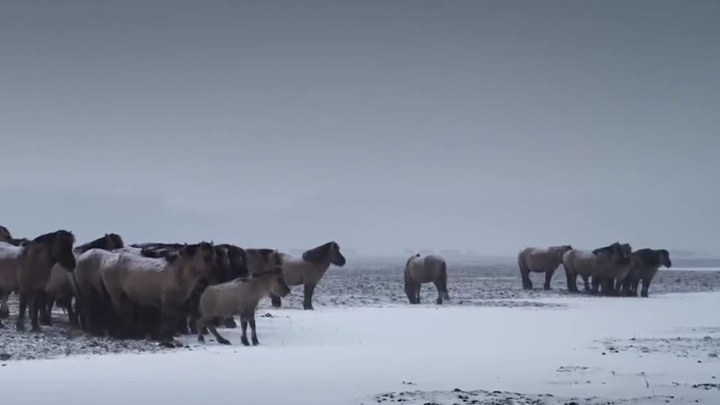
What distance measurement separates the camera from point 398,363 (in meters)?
14.6

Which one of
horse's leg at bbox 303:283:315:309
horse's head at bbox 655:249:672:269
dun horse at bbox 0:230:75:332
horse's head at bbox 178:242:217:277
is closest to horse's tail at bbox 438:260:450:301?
horse's leg at bbox 303:283:315:309

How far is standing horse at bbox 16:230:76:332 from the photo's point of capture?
1830cm

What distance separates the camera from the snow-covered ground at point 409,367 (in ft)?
37.2

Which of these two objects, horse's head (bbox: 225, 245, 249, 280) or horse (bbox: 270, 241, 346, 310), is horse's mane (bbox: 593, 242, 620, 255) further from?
horse's head (bbox: 225, 245, 249, 280)

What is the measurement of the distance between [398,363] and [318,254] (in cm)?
1553

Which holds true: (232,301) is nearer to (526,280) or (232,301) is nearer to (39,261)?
(39,261)

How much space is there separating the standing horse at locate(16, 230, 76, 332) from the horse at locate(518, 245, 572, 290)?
24.6 meters

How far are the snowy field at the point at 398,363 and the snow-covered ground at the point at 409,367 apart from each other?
2cm

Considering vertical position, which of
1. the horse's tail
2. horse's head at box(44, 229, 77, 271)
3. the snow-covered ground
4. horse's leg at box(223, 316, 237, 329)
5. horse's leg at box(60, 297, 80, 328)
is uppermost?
horse's head at box(44, 229, 77, 271)

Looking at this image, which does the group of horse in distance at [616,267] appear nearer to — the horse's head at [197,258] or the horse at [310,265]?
the horse at [310,265]

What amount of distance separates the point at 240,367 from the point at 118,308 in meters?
5.15

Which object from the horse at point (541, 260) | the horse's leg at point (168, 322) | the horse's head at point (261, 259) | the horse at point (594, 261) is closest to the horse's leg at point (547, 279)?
the horse at point (541, 260)

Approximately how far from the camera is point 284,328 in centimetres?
2070

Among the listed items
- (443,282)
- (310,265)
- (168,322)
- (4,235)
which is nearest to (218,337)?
(168,322)
